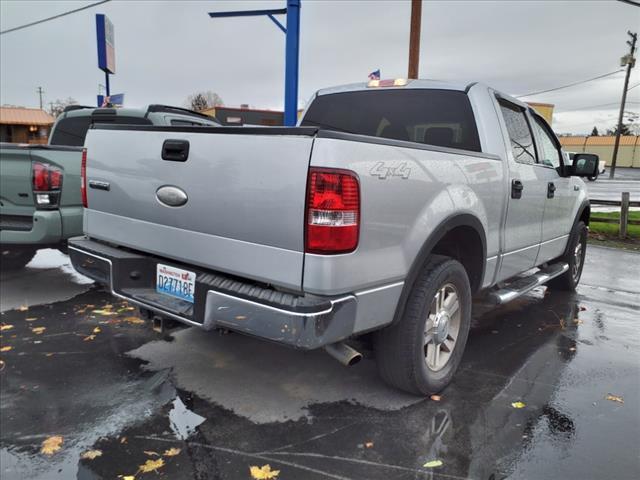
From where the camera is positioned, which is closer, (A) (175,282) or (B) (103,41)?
(A) (175,282)

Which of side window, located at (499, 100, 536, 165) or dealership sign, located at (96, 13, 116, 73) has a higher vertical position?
dealership sign, located at (96, 13, 116, 73)

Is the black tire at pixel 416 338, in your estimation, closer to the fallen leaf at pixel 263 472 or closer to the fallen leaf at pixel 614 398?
the fallen leaf at pixel 263 472

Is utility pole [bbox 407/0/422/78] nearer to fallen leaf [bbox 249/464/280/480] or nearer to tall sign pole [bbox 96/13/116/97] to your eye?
tall sign pole [bbox 96/13/116/97]

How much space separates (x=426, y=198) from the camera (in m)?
2.85

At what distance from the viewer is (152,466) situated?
2543 millimetres

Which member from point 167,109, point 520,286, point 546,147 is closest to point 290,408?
point 520,286

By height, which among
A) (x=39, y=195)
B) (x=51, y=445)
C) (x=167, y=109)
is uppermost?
(x=167, y=109)

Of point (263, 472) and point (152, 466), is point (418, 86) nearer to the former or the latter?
point (263, 472)

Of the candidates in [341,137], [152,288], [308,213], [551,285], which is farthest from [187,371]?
[551,285]

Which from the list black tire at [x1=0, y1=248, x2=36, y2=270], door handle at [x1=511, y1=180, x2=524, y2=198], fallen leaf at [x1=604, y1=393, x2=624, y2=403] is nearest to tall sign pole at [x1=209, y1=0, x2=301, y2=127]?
black tire at [x1=0, y1=248, x2=36, y2=270]

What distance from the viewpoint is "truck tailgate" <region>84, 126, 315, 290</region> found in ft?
7.95

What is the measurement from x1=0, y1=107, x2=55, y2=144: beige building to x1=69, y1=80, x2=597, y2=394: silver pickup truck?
1764 inches

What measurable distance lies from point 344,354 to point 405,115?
7.43 ft

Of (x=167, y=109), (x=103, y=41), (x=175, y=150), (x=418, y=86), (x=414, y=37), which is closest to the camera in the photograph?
(x=175, y=150)
